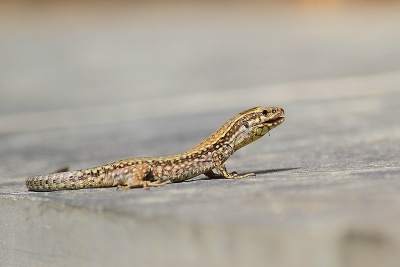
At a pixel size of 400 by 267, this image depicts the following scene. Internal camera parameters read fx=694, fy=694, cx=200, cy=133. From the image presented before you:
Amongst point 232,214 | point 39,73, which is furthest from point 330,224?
point 39,73

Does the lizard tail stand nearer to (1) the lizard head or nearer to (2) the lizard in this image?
(2) the lizard

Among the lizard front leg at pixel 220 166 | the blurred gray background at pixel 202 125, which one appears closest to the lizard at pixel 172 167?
the lizard front leg at pixel 220 166

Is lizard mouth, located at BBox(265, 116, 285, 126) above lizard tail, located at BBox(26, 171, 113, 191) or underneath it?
above

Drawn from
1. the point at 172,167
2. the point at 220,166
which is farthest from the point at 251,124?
the point at 172,167

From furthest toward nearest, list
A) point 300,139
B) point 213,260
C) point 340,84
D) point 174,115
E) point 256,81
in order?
point 256,81 → point 340,84 → point 174,115 → point 300,139 → point 213,260

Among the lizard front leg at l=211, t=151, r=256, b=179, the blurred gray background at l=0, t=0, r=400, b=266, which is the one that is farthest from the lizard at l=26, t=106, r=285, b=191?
the blurred gray background at l=0, t=0, r=400, b=266

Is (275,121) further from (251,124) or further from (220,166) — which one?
(220,166)

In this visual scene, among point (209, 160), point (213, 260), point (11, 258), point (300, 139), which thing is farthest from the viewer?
point (300, 139)

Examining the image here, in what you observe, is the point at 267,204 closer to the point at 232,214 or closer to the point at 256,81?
the point at 232,214
